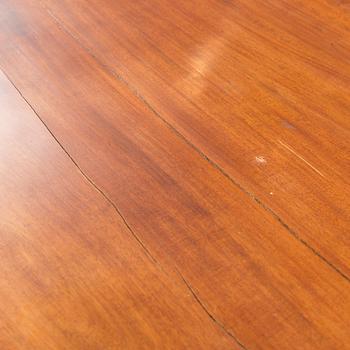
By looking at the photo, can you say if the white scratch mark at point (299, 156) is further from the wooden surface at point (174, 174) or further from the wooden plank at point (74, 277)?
the wooden plank at point (74, 277)

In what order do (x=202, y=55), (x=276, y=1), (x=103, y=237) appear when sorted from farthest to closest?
(x=276, y=1), (x=202, y=55), (x=103, y=237)

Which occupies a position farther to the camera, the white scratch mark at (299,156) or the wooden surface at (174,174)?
the white scratch mark at (299,156)

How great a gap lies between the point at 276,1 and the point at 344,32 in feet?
0.53

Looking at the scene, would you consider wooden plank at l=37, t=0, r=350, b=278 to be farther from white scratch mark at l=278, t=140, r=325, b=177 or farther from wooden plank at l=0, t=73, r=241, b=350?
wooden plank at l=0, t=73, r=241, b=350

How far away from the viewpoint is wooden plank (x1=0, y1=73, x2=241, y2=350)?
0.70 m

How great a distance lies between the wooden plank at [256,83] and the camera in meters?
0.86

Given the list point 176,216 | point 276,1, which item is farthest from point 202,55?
point 176,216

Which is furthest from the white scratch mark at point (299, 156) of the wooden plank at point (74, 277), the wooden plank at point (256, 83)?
the wooden plank at point (74, 277)

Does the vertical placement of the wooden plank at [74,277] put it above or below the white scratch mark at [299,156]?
below

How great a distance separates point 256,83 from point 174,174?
25 centimetres

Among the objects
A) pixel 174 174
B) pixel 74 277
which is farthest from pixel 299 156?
pixel 74 277

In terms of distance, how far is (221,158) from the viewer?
2.97 feet

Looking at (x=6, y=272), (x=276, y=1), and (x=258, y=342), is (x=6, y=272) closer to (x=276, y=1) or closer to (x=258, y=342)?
(x=258, y=342)

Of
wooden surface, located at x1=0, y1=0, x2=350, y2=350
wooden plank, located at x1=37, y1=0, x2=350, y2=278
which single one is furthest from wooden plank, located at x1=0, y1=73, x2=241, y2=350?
wooden plank, located at x1=37, y1=0, x2=350, y2=278
